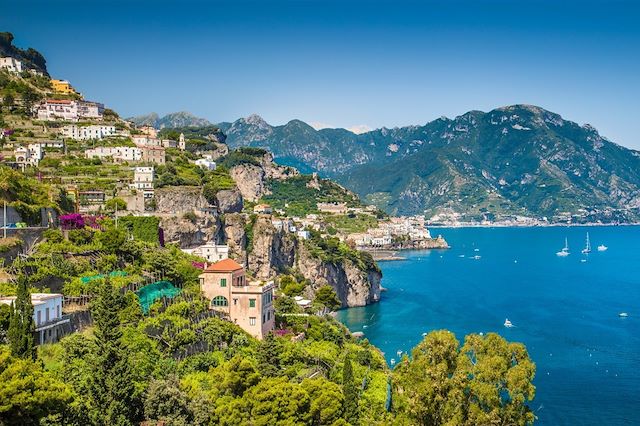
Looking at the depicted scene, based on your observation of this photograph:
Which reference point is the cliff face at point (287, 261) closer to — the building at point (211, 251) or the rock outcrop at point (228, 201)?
the rock outcrop at point (228, 201)

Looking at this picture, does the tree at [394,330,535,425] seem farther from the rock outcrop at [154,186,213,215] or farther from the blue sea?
the rock outcrop at [154,186,213,215]

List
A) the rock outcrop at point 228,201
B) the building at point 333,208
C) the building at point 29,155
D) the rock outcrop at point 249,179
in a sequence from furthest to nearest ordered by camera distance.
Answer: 1. the building at point 333,208
2. the rock outcrop at point 249,179
3. the rock outcrop at point 228,201
4. the building at point 29,155

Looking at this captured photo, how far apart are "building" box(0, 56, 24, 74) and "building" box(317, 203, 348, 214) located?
57.6 meters

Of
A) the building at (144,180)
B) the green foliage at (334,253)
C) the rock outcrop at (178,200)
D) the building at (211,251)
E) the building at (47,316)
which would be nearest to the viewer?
the building at (47,316)

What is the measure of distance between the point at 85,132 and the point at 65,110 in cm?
459

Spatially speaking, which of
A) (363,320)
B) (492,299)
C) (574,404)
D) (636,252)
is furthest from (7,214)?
(636,252)

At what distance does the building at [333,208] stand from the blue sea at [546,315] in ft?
47.9

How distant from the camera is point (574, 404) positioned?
36.4 m

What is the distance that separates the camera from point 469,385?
62.5 feet

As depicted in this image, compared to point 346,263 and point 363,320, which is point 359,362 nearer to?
point 363,320

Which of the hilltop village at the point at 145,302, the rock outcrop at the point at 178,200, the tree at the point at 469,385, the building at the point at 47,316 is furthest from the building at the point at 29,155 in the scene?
the tree at the point at 469,385

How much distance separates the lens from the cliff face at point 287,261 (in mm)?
53500

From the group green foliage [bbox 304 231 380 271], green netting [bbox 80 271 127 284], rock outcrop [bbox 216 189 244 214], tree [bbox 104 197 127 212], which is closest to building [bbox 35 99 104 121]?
rock outcrop [bbox 216 189 244 214]

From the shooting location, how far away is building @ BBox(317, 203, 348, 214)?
113 m
